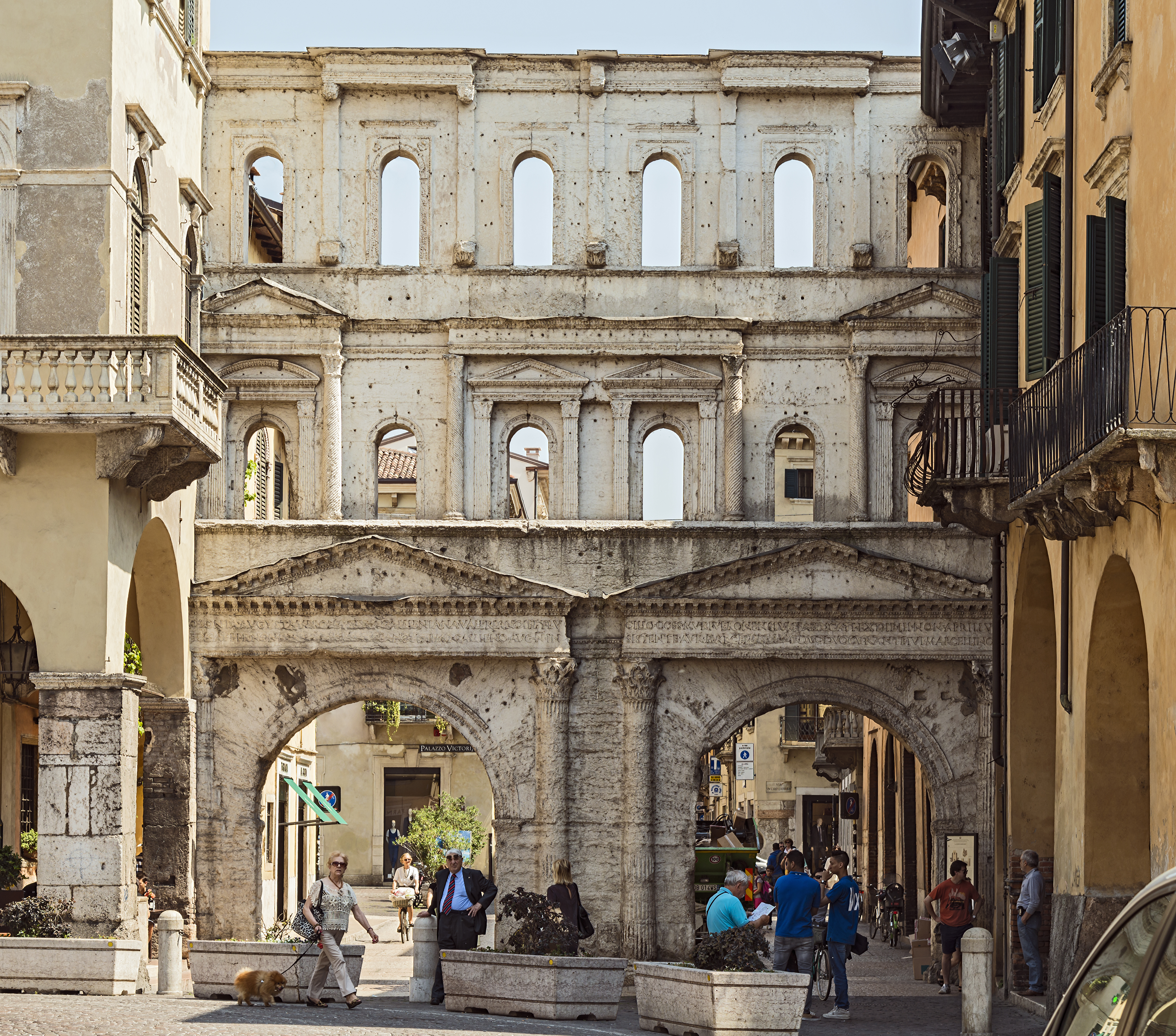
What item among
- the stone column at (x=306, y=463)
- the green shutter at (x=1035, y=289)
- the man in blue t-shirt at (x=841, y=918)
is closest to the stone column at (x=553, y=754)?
the stone column at (x=306, y=463)

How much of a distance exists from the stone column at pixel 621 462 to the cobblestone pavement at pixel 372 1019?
6.88 m

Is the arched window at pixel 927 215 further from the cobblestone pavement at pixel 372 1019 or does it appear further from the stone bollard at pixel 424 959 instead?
the stone bollard at pixel 424 959

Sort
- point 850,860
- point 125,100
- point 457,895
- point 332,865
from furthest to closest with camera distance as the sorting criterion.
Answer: point 850,860, point 125,100, point 457,895, point 332,865

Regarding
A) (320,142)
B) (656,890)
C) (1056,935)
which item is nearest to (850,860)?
(656,890)

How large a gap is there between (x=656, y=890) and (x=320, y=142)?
11.5 meters

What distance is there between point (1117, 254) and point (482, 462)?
1265 centimetres

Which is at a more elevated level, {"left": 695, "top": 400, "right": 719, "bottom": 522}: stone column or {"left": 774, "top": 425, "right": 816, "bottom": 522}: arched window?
{"left": 774, "top": 425, "right": 816, "bottom": 522}: arched window

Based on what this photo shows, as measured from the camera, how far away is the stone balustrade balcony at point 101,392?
68.4ft

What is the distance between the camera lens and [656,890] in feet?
Result: 87.7

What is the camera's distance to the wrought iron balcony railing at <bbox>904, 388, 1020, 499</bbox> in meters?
22.1

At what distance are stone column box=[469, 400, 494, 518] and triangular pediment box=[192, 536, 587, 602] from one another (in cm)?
98

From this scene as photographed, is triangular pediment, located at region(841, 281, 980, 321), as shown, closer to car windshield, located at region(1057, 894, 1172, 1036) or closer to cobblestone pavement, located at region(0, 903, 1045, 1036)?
cobblestone pavement, located at region(0, 903, 1045, 1036)

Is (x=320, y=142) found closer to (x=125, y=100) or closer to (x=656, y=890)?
(x=125, y=100)

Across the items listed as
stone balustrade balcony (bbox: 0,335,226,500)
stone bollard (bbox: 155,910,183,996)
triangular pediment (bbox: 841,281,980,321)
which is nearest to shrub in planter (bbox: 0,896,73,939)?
stone bollard (bbox: 155,910,183,996)
